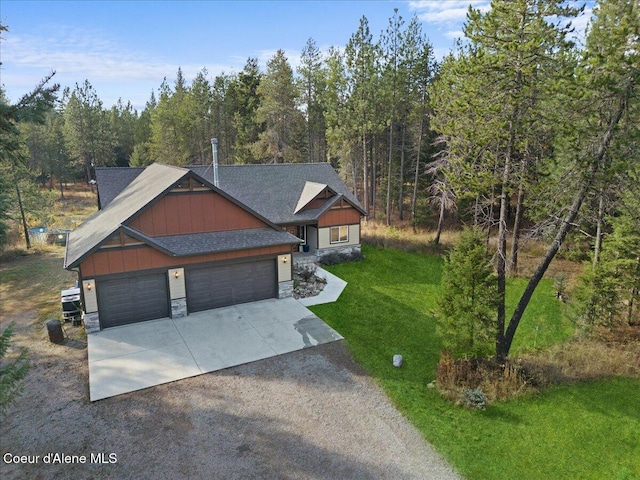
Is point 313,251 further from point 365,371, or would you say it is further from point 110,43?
point 110,43

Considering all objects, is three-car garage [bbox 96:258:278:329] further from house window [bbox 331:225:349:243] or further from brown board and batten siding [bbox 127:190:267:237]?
house window [bbox 331:225:349:243]

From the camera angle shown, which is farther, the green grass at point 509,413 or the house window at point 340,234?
the house window at point 340,234

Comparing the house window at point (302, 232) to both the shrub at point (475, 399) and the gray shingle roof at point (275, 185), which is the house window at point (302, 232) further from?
the shrub at point (475, 399)

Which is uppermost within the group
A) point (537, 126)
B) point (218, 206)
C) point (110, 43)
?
point (110, 43)

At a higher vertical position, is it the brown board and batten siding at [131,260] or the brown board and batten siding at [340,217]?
the brown board and batten siding at [340,217]

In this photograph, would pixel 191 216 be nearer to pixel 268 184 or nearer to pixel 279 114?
pixel 268 184

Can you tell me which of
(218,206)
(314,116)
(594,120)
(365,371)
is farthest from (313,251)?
(314,116)

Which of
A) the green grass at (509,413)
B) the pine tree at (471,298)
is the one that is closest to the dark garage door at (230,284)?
the green grass at (509,413)
